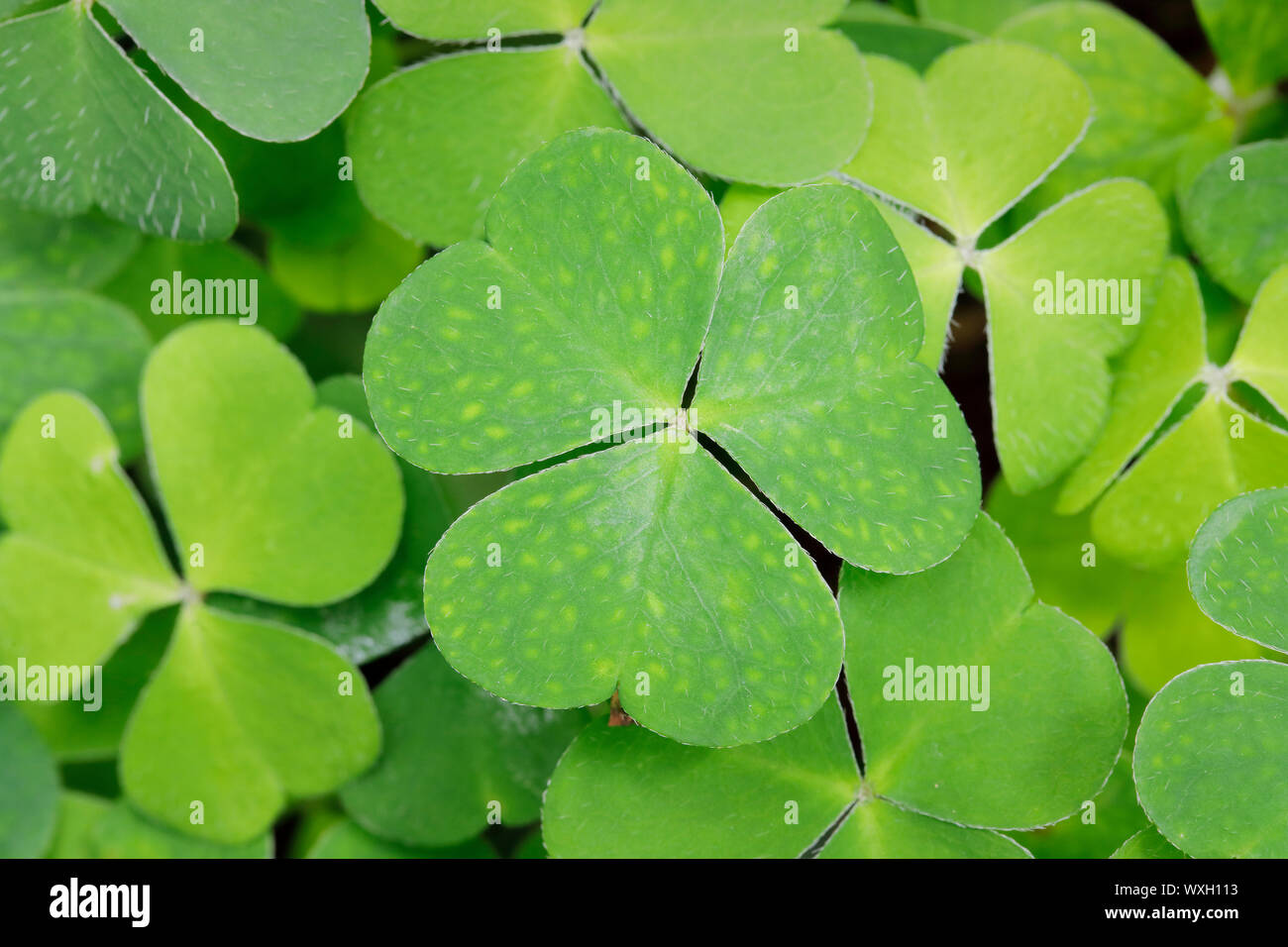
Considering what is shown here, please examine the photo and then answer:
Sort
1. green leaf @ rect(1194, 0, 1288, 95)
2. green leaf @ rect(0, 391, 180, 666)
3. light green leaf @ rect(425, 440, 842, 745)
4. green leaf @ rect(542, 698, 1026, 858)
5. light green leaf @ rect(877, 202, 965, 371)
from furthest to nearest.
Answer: green leaf @ rect(1194, 0, 1288, 95) → green leaf @ rect(0, 391, 180, 666) → light green leaf @ rect(877, 202, 965, 371) → green leaf @ rect(542, 698, 1026, 858) → light green leaf @ rect(425, 440, 842, 745)

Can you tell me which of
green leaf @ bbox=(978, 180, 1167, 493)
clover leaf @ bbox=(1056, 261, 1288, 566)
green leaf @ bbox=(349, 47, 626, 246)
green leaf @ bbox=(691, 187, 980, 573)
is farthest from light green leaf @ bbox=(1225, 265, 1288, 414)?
green leaf @ bbox=(349, 47, 626, 246)

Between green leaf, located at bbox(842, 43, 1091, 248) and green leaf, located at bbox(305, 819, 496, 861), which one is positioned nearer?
green leaf, located at bbox(842, 43, 1091, 248)

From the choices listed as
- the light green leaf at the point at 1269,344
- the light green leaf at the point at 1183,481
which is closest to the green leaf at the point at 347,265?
the light green leaf at the point at 1183,481

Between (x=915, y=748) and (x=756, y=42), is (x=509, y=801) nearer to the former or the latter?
(x=915, y=748)

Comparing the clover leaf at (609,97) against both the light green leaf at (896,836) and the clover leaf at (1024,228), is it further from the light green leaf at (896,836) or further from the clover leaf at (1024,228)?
the light green leaf at (896,836)

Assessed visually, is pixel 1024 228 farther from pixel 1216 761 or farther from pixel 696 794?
pixel 696 794

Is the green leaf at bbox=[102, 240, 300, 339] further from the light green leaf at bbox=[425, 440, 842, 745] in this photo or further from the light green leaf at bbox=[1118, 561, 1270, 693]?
the light green leaf at bbox=[1118, 561, 1270, 693]

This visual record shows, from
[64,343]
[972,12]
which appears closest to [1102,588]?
[972,12]
